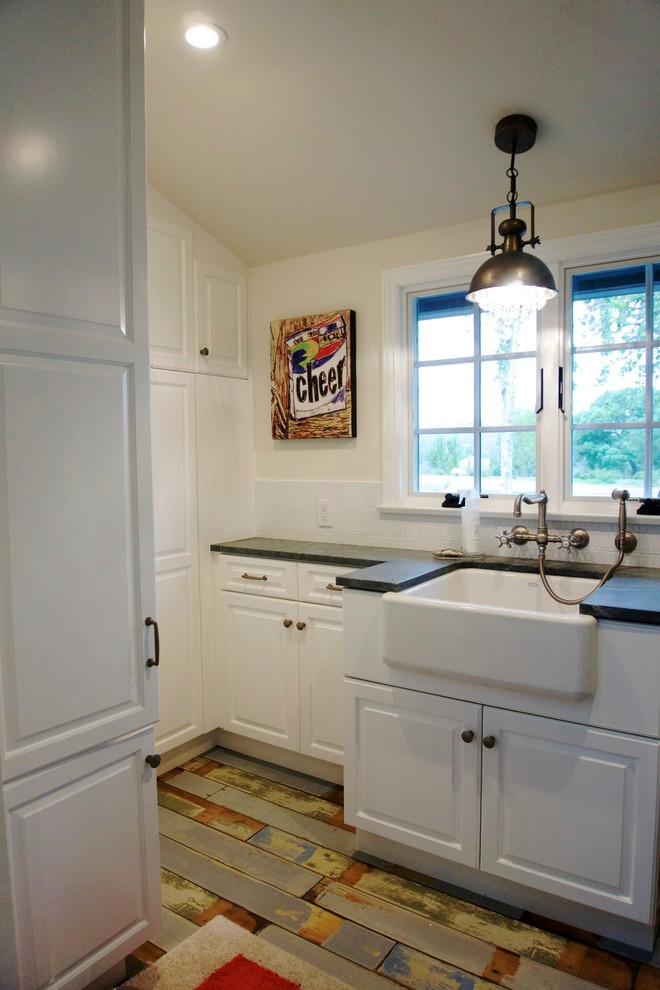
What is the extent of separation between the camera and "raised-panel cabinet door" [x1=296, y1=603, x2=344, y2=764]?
2.57m

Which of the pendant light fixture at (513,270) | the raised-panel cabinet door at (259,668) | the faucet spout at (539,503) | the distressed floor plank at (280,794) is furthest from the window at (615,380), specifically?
the distressed floor plank at (280,794)

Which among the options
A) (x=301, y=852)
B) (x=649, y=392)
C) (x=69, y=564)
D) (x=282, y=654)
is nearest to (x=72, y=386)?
(x=69, y=564)

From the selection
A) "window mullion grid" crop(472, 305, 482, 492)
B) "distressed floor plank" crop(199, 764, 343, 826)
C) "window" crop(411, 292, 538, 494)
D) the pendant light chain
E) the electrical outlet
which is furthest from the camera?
the electrical outlet

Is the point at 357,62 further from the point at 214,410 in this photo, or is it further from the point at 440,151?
the point at 214,410

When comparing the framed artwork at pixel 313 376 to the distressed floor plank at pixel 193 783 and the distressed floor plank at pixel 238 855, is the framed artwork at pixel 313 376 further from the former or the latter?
the distressed floor plank at pixel 238 855

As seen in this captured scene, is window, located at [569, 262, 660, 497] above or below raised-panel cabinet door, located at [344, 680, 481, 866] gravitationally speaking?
above

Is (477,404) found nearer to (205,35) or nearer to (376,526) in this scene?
(376,526)

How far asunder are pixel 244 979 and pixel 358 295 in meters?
2.49

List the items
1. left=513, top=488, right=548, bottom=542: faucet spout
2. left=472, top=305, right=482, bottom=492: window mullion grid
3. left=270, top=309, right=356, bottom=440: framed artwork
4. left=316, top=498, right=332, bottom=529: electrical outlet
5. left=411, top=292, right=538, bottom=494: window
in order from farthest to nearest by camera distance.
Result: left=316, top=498, right=332, bottom=529: electrical outlet → left=270, top=309, right=356, bottom=440: framed artwork → left=472, top=305, right=482, bottom=492: window mullion grid → left=411, top=292, right=538, bottom=494: window → left=513, top=488, right=548, bottom=542: faucet spout

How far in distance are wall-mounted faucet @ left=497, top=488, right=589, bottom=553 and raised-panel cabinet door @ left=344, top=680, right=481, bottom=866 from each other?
0.70 meters

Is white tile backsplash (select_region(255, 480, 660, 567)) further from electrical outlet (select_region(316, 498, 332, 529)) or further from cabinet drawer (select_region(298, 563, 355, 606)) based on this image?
cabinet drawer (select_region(298, 563, 355, 606))

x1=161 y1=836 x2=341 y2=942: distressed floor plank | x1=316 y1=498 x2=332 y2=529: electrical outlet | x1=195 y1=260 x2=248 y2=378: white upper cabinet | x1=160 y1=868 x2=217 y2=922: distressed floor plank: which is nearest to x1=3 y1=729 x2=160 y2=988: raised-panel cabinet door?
x1=160 y1=868 x2=217 y2=922: distressed floor plank

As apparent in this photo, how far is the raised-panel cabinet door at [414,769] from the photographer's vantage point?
1.91 m

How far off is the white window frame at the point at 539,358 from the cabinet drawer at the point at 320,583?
1.34 feet
